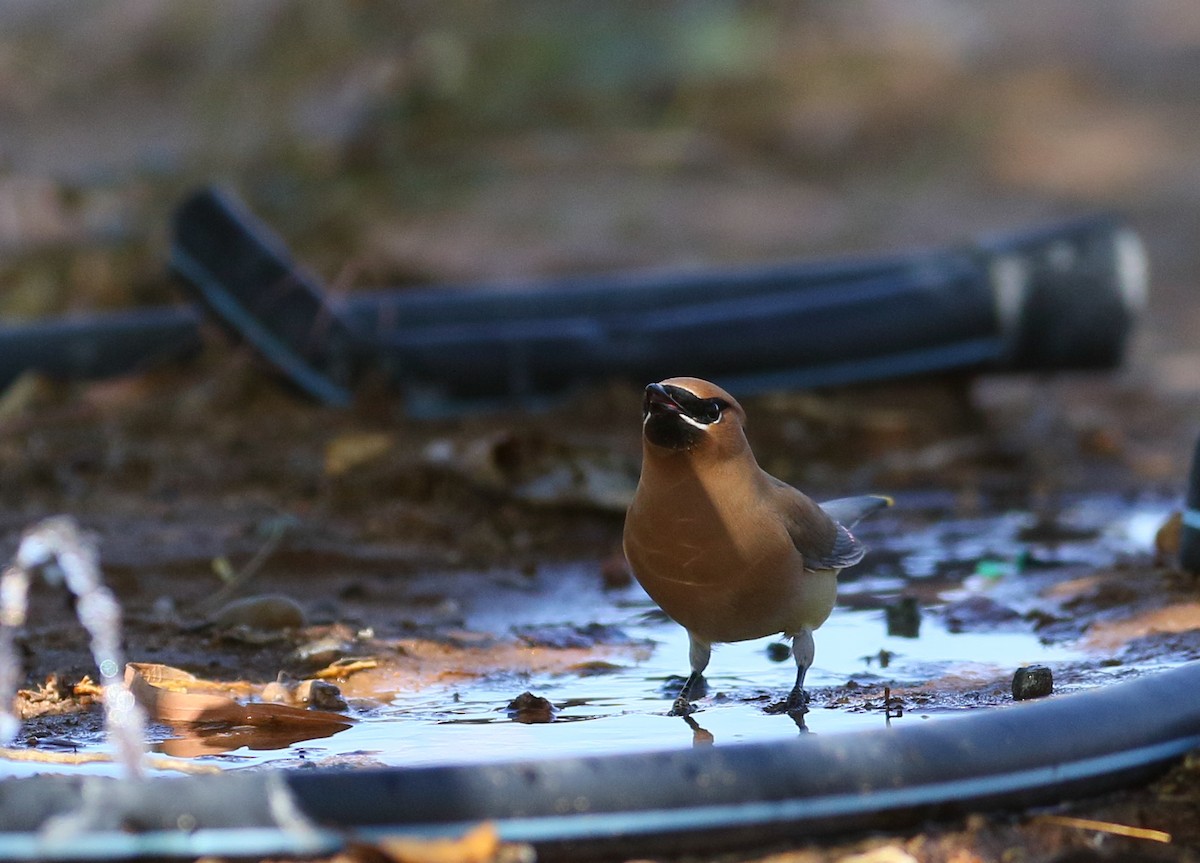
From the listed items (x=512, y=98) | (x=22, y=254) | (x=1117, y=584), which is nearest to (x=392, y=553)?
(x=1117, y=584)

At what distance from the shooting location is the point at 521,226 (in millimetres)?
11086

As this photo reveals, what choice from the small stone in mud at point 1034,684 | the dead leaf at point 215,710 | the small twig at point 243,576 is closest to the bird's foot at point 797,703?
the small stone in mud at point 1034,684

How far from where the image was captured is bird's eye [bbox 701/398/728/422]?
323 centimetres

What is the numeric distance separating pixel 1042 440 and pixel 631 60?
353 inches

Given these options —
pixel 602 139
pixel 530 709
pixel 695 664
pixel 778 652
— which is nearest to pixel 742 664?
pixel 778 652

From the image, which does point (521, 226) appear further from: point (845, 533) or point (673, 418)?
point (673, 418)

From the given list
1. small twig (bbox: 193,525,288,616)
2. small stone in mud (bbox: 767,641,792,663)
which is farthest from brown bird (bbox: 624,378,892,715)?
small twig (bbox: 193,525,288,616)

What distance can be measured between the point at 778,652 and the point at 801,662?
564mm

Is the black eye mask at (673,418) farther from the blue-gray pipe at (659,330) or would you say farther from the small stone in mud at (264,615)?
the blue-gray pipe at (659,330)

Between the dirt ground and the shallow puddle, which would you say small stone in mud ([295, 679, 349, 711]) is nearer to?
the shallow puddle

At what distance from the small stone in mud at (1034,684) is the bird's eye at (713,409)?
2.63 feet

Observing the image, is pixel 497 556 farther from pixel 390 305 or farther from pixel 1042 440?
pixel 1042 440

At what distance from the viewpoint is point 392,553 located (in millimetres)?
4949

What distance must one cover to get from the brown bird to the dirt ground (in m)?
0.68
